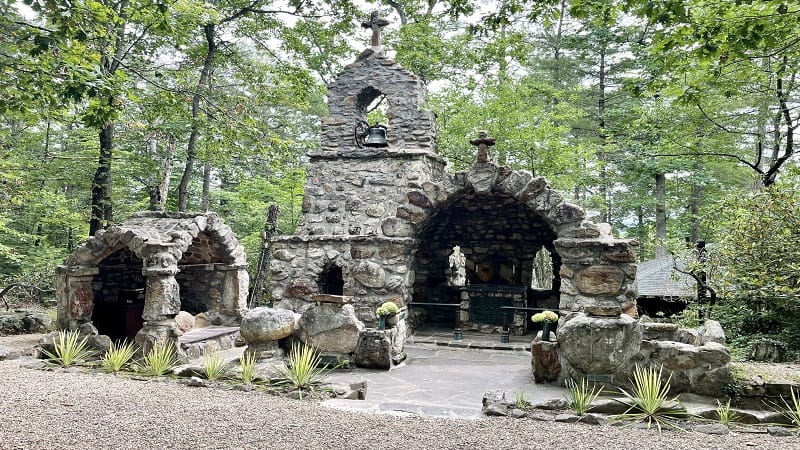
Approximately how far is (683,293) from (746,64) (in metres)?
5.14

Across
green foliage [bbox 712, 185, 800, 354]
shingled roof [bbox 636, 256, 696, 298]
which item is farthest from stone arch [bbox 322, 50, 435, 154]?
shingled roof [bbox 636, 256, 696, 298]

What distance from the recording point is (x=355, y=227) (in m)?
10.1

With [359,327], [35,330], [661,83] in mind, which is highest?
[661,83]

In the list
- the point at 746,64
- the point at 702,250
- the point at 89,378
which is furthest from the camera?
the point at 702,250

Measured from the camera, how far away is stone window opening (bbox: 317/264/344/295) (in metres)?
9.38

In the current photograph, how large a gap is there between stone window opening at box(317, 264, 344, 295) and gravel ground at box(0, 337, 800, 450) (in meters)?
4.20

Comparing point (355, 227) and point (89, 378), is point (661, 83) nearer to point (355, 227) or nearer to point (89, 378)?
point (355, 227)

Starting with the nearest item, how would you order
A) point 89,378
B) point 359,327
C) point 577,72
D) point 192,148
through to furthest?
point 89,378 < point 359,327 < point 192,148 < point 577,72

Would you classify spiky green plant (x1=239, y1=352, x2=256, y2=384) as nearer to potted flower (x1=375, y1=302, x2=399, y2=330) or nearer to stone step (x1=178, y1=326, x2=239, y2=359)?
potted flower (x1=375, y1=302, x2=399, y2=330)

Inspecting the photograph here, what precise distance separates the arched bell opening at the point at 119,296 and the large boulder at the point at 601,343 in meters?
7.60

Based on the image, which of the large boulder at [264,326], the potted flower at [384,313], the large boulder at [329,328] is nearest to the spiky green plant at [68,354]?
the large boulder at [264,326]

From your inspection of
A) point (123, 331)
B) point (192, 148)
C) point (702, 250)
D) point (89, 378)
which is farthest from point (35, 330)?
point (702, 250)

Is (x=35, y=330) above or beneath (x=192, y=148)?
beneath

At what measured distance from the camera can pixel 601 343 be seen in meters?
5.38
